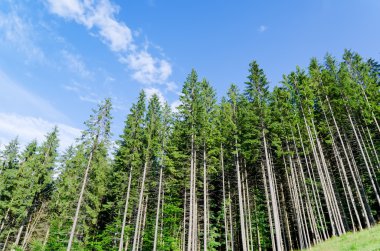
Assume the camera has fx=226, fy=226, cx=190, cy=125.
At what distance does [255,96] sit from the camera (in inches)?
902

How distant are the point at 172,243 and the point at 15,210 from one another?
21.7 m

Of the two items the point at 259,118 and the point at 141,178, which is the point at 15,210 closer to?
the point at 141,178

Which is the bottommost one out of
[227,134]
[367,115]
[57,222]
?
[57,222]

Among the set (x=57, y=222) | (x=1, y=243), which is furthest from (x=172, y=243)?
(x=1, y=243)

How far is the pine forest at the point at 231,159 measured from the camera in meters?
22.6

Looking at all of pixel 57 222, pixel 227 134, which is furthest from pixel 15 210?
pixel 227 134

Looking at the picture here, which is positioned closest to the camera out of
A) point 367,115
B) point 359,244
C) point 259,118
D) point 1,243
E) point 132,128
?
point 359,244

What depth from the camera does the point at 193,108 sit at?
24.1 m

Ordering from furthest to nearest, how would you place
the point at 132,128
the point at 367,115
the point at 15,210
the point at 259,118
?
the point at 15,210 < the point at 132,128 < the point at 367,115 < the point at 259,118

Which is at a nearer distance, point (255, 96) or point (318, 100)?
point (255, 96)

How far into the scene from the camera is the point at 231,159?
2686 cm

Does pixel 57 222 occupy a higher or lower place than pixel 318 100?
lower

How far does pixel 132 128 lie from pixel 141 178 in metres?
5.82

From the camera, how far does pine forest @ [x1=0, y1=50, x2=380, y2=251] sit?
22562 millimetres
